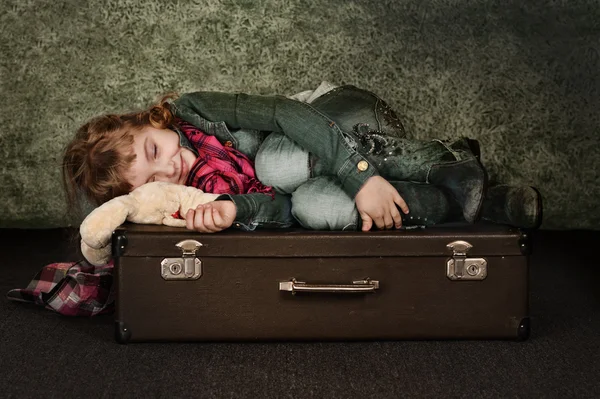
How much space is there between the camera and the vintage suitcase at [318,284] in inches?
63.6

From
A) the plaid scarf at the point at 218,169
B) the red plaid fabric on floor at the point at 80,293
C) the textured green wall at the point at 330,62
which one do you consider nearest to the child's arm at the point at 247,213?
the plaid scarf at the point at 218,169

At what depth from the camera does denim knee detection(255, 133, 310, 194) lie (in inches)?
77.0

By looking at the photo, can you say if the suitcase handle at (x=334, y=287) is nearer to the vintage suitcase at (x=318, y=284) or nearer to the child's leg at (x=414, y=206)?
the vintage suitcase at (x=318, y=284)

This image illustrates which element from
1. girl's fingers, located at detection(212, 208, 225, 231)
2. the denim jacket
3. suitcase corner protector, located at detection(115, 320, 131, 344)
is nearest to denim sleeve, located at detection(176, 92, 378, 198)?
Answer: the denim jacket

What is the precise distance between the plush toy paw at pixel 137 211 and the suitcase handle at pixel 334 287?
1.03 ft

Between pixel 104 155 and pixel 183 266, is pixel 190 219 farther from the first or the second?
pixel 104 155

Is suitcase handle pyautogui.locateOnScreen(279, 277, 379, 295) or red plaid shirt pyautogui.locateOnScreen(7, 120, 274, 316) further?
red plaid shirt pyautogui.locateOnScreen(7, 120, 274, 316)

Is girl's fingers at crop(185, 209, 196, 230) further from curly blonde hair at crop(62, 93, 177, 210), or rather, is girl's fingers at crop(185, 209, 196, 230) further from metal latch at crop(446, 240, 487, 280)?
metal latch at crop(446, 240, 487, 280)

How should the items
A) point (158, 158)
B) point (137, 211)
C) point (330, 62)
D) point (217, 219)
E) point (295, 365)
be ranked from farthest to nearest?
point (330, 62)
point (158, 158)
point (137, 211)
point (217, 219)
point (295, 365)

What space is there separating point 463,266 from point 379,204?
0.82 ft

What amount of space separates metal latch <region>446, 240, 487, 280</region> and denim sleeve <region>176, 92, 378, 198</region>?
11.6 inches

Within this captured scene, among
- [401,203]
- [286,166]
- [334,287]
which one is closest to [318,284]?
[334,287]

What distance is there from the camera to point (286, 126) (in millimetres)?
1910

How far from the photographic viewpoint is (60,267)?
2.08 metres
